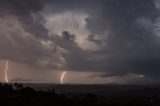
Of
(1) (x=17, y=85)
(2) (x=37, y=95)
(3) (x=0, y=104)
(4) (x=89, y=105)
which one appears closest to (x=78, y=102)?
(4) (x=89, y=105)

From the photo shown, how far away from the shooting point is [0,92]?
92.7 meters

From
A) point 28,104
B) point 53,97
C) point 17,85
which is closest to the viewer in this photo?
point 28,104

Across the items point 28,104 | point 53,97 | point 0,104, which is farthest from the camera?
point 53,97

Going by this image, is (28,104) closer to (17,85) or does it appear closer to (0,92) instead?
(0,92)

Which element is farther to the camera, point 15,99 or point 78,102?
point 78,102

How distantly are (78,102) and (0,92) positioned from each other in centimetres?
1970

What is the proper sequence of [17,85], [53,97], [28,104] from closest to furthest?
1. [28,104]
2. [53,97]
3. [17,85]

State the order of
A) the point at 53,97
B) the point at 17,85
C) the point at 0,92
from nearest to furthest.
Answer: the point at 0,92 → the point at 53,97 → the point at 17,85

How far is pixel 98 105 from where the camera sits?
10338cm

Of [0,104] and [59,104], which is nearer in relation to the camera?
[0,104]

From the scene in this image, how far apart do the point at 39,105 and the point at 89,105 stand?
17180mm

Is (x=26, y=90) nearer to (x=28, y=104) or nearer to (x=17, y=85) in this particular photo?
(x=17, y=85)

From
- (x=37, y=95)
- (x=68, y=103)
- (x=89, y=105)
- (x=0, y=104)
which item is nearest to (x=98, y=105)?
(x=89, y=105)

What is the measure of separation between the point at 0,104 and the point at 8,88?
67.1 feet
